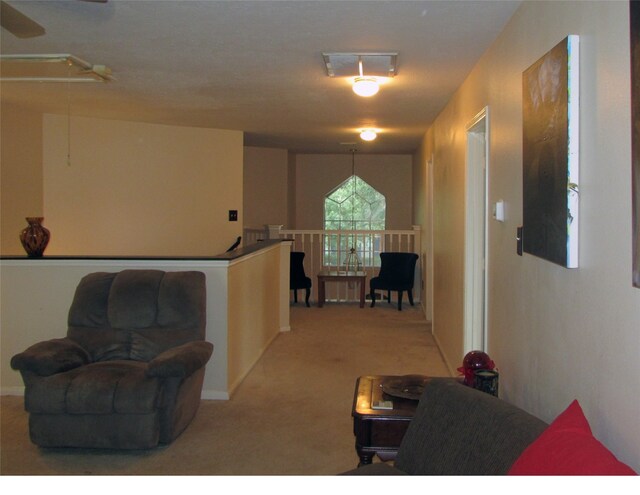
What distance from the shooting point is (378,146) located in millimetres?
9727

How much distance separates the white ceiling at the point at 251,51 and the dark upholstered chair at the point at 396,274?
97.9 inches

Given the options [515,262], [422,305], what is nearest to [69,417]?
[515,262]

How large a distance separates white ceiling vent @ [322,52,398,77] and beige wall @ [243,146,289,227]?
5.83 meters

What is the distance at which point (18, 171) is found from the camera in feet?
19.9

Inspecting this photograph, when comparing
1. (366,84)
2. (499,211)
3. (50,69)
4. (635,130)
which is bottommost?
(499,211)

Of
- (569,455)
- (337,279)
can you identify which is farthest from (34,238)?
(337,279)

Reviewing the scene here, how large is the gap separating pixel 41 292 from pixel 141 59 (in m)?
1.74

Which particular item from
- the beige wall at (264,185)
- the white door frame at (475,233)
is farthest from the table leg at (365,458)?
the beige wall at (264,185)

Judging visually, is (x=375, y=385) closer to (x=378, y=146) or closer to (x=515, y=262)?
(x=515, y=262)

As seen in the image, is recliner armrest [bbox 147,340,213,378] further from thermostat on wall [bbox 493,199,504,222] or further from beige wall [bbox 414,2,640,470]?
thermostat on wall [bbox 493,199,504,222]

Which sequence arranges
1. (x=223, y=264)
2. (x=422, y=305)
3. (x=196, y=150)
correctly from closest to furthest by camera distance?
(x=223, y=264) → (x=196, y=150) → (x=422, y=305)

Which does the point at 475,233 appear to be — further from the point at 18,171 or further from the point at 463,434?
the point at 18,171

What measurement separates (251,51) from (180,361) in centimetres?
181

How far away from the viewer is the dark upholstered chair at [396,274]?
28.3 ft
